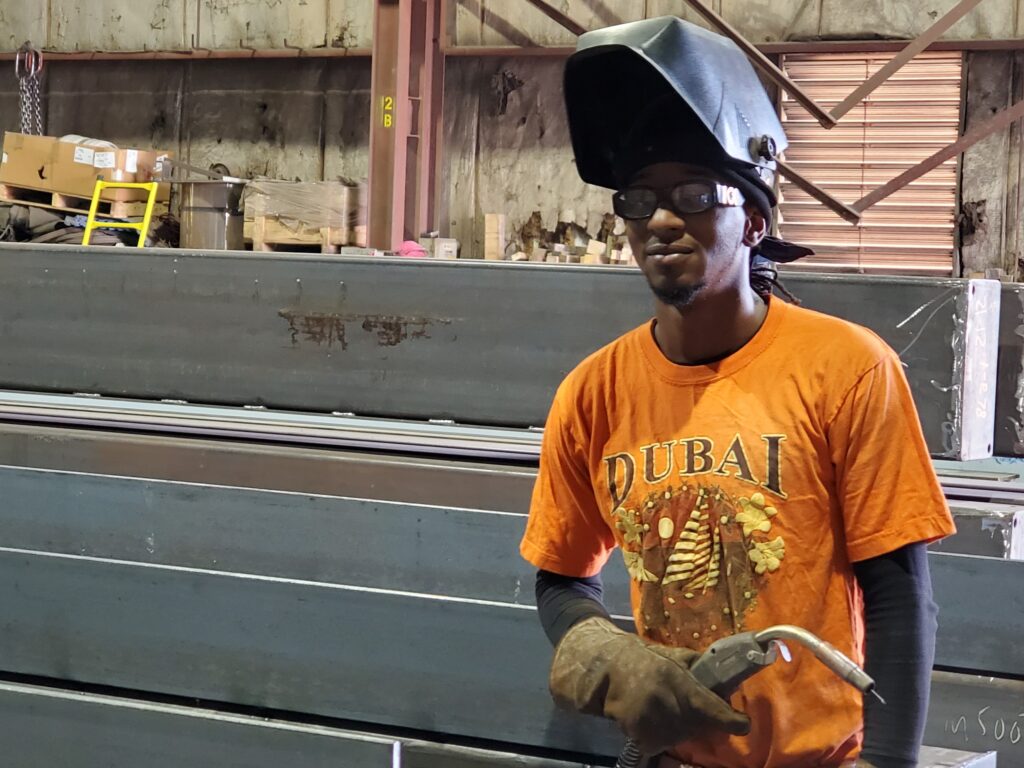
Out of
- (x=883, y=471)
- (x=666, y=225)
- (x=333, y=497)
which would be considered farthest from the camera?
(x=333, y=497)

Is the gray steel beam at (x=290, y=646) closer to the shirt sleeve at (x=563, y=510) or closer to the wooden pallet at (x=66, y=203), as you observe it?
the shirt sleeve at (x=563, y=510)

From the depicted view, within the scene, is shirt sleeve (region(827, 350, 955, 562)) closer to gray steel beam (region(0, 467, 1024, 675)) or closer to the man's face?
the man's face

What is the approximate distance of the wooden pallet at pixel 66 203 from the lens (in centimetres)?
928

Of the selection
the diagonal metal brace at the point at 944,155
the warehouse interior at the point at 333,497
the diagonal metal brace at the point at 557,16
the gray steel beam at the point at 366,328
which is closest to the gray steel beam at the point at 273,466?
the warehouse interior at the point at 333,497

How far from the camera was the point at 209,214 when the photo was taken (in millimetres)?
9125

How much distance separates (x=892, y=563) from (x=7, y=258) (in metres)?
2.68

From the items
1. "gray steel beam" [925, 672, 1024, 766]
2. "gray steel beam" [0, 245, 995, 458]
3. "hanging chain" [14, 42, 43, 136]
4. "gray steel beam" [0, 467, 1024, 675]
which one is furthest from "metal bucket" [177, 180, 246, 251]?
"gray steel beam" [925, 672, 1024, 766]

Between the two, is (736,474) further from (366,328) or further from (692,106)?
(366,328)

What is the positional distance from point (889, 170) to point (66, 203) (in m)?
6.33

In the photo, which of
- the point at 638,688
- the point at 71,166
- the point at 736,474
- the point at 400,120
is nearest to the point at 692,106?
the point at 736,474

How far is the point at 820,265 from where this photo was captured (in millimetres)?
8406

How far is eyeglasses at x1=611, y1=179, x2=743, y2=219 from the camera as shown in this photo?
1.39 m

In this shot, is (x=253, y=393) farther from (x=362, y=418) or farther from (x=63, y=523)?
(x=63, y=523)

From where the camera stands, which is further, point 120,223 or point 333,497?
point 120,223
